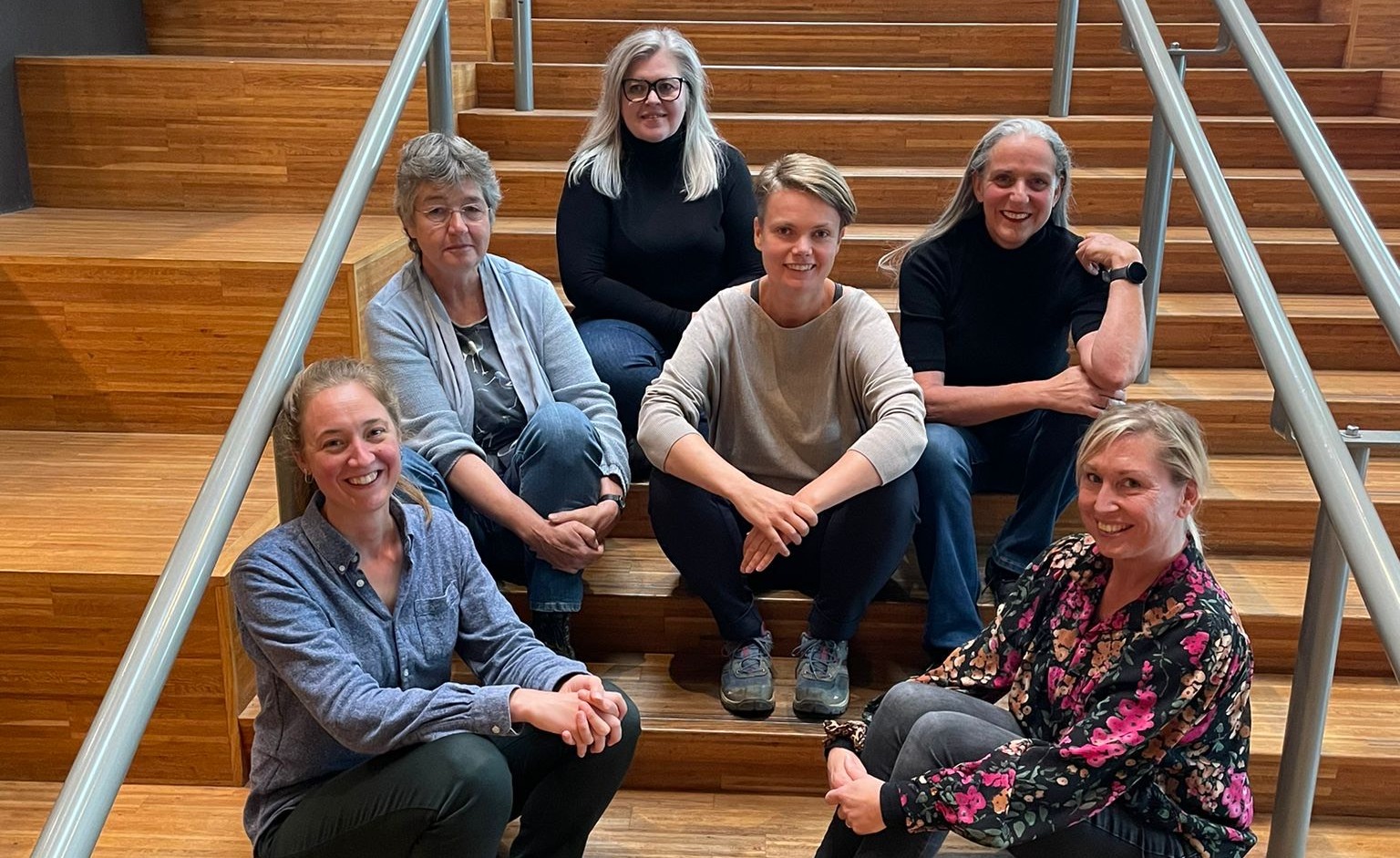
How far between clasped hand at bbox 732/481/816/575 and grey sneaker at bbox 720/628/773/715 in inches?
7.6

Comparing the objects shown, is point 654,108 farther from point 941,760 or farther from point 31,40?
point 31,40

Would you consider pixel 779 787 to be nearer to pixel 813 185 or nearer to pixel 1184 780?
pixel 1184 780

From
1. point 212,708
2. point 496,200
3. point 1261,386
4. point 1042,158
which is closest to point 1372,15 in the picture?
point 1261,386

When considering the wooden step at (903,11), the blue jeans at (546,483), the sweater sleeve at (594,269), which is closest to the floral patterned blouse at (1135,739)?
the blue jeans at (546,483)

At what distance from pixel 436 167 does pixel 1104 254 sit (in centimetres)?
113

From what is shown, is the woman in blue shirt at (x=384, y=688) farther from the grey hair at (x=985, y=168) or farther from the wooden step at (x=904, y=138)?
the wooden step at (x=904, y=138)

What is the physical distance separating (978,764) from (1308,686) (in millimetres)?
505

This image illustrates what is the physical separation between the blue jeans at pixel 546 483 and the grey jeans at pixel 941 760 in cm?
59

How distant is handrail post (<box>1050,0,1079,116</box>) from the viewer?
3.15 m

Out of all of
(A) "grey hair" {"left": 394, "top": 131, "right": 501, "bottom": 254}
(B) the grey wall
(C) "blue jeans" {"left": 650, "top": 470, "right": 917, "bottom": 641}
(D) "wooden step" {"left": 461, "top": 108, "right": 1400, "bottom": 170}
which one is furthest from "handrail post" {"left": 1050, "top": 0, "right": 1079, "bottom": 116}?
(B) the grey wall

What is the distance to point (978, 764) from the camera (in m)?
1.49

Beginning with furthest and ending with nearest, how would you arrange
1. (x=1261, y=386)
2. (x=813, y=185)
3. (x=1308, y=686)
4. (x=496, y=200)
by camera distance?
(x=1261, y=386)
(x=496, y=200)
(x=813, y=185)
(x=1308, y=686)

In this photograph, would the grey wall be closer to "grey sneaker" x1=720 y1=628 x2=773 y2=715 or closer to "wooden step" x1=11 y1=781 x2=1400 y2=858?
"wooden step" x1=11 y1=781 x2=1400 y2=858

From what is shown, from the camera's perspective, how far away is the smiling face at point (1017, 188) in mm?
2090
